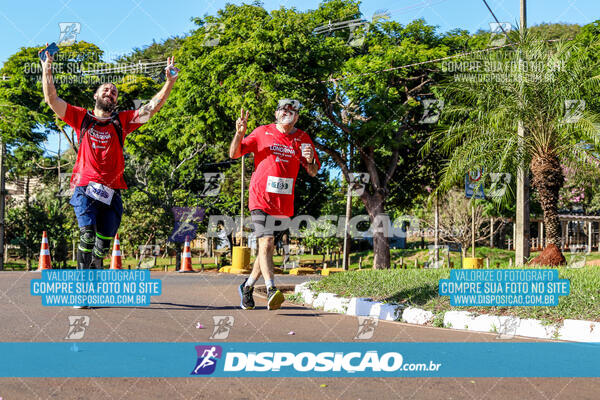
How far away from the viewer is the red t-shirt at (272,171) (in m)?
6.33

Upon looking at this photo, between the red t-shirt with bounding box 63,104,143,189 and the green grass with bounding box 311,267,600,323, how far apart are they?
3826 mm

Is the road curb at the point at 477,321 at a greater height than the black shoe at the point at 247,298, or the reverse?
the black shoe at the point at 247,298

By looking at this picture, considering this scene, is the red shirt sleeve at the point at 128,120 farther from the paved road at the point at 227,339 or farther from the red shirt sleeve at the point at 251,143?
the paved road at the point at 227,339

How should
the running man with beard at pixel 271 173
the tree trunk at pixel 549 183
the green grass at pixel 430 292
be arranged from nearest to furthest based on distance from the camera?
the green grass at pixel 430 292, the running man with beard at pixel 271 173, the tree trunk at pixel 549 183

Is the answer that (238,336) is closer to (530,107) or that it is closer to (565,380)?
(565,380)

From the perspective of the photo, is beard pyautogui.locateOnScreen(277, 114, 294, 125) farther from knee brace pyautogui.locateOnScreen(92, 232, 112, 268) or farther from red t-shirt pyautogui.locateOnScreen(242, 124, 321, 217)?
knee brace pyautogui.locateOnScreen(92, 232, 112, 268)

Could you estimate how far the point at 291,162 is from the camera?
6.46 metres

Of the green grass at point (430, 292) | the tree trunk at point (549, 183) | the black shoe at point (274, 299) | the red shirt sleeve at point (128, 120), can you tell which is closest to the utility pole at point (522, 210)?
the tree trunk at point (549, 183)

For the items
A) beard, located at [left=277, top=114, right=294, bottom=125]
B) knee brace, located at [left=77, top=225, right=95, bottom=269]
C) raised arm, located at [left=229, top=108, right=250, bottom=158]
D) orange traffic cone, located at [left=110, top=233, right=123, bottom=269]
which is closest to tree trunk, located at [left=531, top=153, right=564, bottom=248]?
beard, located at [left=277, top=114, right=294, bottom=125]

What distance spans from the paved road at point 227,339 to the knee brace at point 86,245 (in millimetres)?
518

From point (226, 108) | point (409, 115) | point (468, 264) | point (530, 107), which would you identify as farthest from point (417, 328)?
point (409, 115)

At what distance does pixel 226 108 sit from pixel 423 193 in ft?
33.6

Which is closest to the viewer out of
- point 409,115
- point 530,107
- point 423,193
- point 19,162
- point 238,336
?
point 238,336

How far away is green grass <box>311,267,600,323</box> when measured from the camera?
620 centimetres
